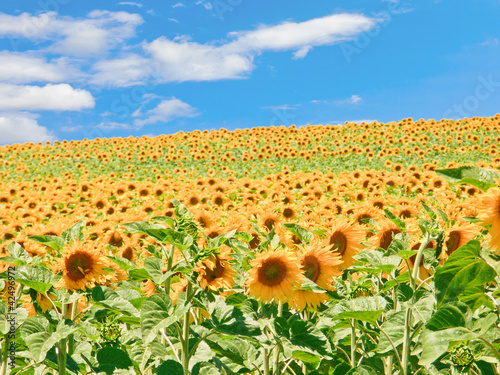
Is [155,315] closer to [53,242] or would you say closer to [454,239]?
[53,242]

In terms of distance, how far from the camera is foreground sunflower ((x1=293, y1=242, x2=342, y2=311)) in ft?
9.70

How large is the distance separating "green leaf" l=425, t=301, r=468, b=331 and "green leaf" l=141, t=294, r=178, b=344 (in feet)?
4.20

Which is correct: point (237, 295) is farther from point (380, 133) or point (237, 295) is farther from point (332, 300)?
point (380, 133)

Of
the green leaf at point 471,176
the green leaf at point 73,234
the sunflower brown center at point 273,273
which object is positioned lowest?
the sunflower brown center at point 273,273

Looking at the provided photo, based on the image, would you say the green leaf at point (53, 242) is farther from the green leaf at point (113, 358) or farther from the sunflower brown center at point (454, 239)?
the sunflower brown center at point (454, 239)

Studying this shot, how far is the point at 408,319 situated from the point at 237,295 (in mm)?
1153

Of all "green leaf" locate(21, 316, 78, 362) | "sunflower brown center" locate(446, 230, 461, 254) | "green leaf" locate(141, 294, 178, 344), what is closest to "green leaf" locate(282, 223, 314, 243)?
"sunflower brown center" locate(446, 230, 461, 254)

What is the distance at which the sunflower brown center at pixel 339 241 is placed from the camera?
350 cm

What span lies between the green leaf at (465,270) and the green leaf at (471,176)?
0.97ft

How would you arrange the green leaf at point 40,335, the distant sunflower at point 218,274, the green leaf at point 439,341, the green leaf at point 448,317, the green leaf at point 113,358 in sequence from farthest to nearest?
the distant sunflower at point 218,274 < the green leaf at point 113,358 < the green leaf at point 40,335 < the green leaf at point 448,317 < the green leaf at point 439,341

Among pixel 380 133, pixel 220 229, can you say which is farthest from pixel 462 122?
pixel 220 229

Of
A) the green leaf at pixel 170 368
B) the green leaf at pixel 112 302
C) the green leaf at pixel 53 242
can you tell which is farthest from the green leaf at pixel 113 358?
the green leaf at pixel 53 242

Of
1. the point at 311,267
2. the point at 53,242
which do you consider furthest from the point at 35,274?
the point at 311,267

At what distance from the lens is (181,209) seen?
8.73 feet
